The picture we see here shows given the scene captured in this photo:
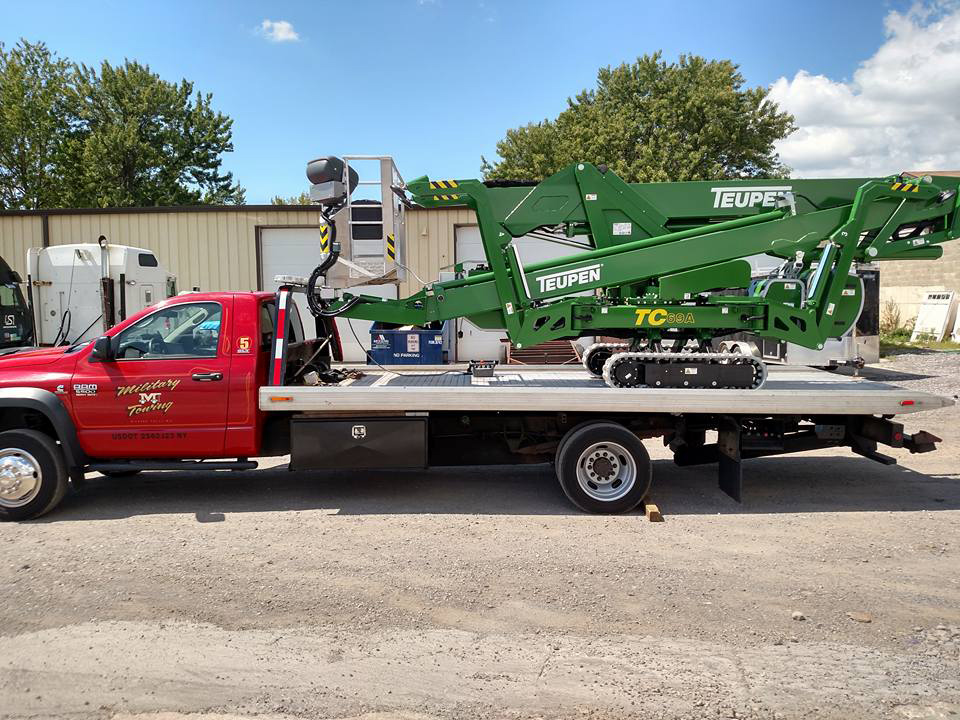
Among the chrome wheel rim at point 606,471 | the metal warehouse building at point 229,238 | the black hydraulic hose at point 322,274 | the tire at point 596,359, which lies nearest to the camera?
the chrome wheel rim at point 606,471

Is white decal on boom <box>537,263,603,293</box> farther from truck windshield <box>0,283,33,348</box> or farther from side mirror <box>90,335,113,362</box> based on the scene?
truck windshield <box>0,283,33,348</box>

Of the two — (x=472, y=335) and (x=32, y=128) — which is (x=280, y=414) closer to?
(x=472, y=335)

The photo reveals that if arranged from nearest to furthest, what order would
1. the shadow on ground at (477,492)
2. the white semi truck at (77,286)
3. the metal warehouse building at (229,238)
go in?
the shadow on ground at (477,492) → the white semi truck at (77,286) → the metal warehouse building at (229,238)

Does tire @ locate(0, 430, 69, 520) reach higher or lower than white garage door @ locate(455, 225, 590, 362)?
lower

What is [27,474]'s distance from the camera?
5.82 m

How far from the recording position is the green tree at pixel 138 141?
33.6m

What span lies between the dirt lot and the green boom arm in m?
1.70

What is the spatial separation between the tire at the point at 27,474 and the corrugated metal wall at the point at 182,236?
12892 mm

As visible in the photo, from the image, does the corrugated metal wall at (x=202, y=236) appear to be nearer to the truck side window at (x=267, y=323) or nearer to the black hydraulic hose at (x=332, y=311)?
the black hydraulic hose at (x=332, y=311)

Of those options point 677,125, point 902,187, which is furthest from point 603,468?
point 677,125

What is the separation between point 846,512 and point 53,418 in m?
6.75

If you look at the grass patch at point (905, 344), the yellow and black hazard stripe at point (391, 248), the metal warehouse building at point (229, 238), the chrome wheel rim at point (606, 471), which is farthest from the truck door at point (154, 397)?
the grass patch at point (905, 344)

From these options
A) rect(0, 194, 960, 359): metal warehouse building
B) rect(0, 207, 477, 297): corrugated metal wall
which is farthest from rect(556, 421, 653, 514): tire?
rect(0, 207, 477, 297): corrugated metal wall

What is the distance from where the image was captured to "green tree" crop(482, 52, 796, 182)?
35688 mm
